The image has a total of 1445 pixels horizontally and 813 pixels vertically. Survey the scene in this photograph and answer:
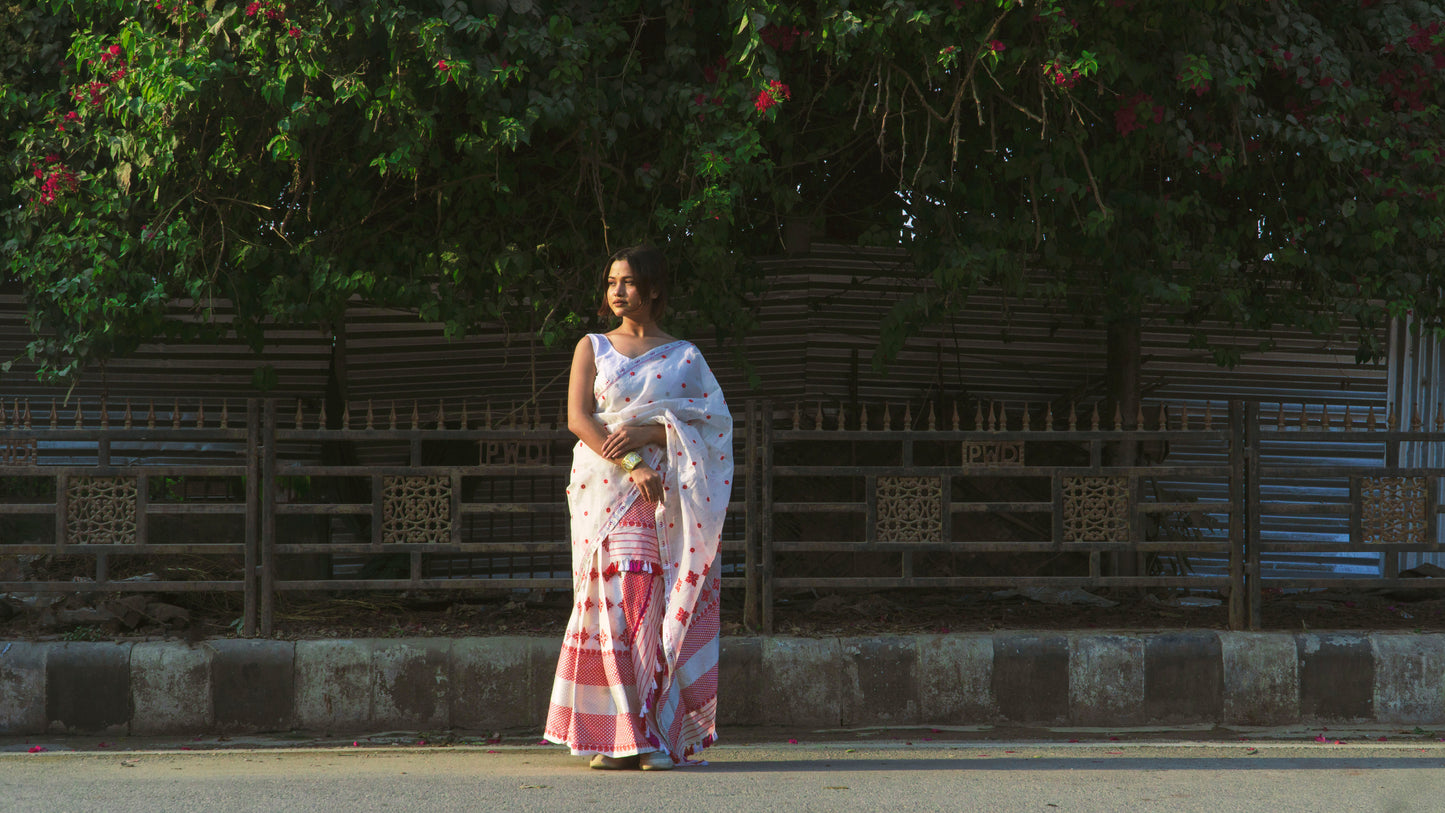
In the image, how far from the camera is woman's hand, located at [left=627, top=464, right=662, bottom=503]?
412 cm

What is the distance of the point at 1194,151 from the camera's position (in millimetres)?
5375

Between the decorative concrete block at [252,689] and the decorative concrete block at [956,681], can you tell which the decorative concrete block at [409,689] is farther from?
the decorative concrete block at [956,681]

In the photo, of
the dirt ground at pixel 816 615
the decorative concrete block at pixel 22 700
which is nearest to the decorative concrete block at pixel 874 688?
the dirt ground at pixel 816 615

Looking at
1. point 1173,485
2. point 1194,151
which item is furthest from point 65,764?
point 1173,485

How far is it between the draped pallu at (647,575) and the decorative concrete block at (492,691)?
2.95 ft

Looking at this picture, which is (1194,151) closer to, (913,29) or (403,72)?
(913,29)

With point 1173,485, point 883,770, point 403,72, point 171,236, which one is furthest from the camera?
point 1173,485

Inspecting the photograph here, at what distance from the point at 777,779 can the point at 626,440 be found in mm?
1196

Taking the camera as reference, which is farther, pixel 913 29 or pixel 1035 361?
pixel 1035 361

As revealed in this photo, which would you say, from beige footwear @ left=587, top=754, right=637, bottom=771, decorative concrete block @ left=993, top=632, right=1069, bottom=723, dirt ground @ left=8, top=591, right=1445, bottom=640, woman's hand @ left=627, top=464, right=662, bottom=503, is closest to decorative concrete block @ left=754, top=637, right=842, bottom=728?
dirt ground @ left=8, top=591, right=1445, bottom=640

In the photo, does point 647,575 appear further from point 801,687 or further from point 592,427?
point 801,687

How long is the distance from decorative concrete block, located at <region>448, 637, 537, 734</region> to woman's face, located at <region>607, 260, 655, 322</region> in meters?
1.64

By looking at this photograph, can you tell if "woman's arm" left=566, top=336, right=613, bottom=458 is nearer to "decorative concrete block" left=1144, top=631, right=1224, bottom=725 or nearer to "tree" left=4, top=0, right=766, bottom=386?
"tree" left=4, top=0, right=766, bottom=386

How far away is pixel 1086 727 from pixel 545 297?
289cm
